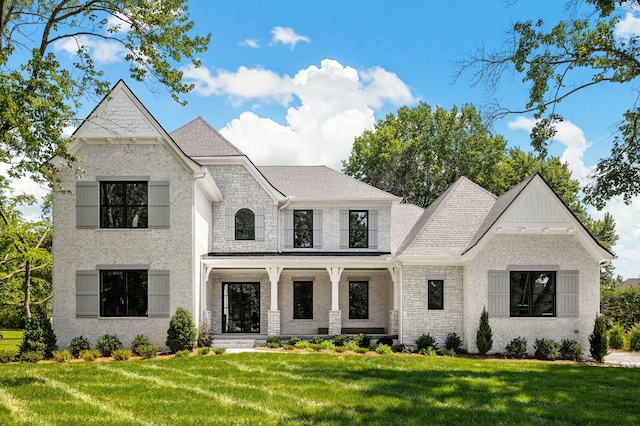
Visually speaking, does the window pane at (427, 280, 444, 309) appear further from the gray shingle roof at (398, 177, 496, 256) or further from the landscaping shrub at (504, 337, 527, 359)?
the landscaping shrub at (504, 337, 527, 359)

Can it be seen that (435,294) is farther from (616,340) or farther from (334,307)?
(616,340)

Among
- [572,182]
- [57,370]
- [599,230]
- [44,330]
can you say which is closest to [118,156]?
[44,330]

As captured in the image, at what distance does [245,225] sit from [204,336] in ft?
17.4

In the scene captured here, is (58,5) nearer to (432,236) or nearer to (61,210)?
(61,210)

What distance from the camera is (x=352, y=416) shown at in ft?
28.0

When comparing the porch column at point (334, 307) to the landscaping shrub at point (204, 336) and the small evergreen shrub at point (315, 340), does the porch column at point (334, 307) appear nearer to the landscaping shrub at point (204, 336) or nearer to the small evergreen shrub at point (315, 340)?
the small evergreen shrub at point (315, 340)

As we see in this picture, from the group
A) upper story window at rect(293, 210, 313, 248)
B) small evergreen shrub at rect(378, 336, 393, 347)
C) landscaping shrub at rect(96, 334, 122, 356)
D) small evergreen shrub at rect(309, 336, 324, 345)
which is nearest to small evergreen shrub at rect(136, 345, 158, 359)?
landscaping shrub at rect(96, 334, 122, 356)

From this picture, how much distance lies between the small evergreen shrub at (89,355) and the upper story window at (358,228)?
429 inches

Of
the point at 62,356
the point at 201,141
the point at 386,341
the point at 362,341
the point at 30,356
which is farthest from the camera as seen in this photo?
the point at 201,141

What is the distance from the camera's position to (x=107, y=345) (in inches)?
682

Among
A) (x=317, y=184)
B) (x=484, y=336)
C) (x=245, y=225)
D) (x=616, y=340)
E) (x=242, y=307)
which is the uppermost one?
(x=317, y=184)

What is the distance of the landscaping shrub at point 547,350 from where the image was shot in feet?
59.5

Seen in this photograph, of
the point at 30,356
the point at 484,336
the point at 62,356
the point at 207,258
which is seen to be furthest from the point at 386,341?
the point at 30,356

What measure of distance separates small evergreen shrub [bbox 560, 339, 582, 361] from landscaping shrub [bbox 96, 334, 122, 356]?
15231 millimetres
